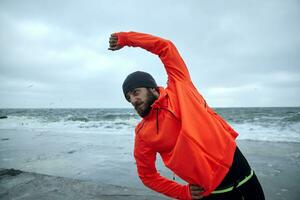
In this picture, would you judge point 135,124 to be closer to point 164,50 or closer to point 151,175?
point 151,175

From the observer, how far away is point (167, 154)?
1991 millimetres

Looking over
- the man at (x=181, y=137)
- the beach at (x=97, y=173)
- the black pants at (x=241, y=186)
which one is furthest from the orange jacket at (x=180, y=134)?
the beach at (x=97, y=173)

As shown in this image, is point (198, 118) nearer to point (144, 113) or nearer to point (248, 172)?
point (144, 113)

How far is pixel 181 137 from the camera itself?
1706mm

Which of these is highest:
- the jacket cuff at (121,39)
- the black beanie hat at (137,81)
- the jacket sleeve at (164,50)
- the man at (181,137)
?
the jacket cuff at (121,39)

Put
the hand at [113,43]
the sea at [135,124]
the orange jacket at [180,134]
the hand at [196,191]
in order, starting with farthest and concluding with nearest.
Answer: the sea at [135,124]
the hand at [113,43]
the hand at [196,191]
the orange jacket at [180,134]

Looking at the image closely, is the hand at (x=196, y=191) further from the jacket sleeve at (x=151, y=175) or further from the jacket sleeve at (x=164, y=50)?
the jacket sleeve at (x=164, y=50)

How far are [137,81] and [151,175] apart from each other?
934mm

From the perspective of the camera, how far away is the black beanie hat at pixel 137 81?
7.32 feet

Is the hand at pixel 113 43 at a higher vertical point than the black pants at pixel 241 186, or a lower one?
higher

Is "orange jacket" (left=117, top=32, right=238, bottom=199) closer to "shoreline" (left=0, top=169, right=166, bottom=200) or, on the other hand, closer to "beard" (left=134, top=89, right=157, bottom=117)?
"beard" (left=134, top=89, right=157, bottom=117)

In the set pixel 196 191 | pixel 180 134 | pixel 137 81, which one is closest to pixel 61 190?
pixel 137 81

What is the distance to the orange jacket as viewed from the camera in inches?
67.8

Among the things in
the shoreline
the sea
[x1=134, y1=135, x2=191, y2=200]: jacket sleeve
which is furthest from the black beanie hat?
the sea
